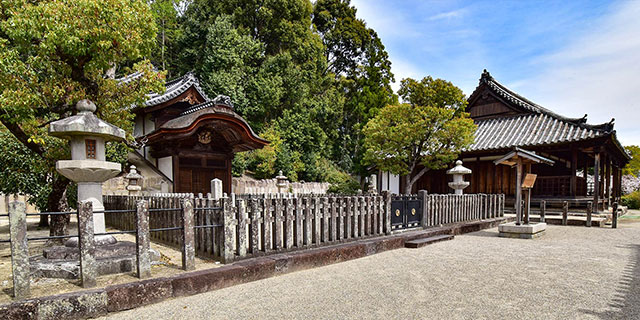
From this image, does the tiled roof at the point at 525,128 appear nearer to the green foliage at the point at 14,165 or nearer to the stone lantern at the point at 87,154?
the stone lantern at the point at 87,154

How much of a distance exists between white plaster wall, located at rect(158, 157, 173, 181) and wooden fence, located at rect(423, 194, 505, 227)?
36.9ft

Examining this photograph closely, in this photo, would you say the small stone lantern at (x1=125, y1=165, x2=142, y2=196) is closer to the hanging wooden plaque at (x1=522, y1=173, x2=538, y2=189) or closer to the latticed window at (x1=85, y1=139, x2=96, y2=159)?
the latticed window at (x1=85, y1=139, x2=96, y2=159)

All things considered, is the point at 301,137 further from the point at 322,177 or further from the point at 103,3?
the point at 103,3

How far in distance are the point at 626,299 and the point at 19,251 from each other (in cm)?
687

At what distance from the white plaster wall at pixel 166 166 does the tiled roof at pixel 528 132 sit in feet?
46.8

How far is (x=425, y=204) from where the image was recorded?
870 centimetres

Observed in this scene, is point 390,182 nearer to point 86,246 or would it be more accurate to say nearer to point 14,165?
point 14,165

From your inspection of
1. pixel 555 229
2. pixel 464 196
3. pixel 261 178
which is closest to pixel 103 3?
pixel 464 196

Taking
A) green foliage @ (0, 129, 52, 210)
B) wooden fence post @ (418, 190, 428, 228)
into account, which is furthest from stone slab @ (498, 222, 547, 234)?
green foliage @ (0, 129, 52, 210)

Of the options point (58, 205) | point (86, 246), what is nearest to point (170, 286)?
point (86, 246)

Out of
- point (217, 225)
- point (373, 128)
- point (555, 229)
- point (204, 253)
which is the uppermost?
point (373, 128)

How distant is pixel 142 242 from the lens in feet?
13.4

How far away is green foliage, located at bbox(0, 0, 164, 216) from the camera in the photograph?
5582 mm

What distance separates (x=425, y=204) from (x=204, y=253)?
578cm
